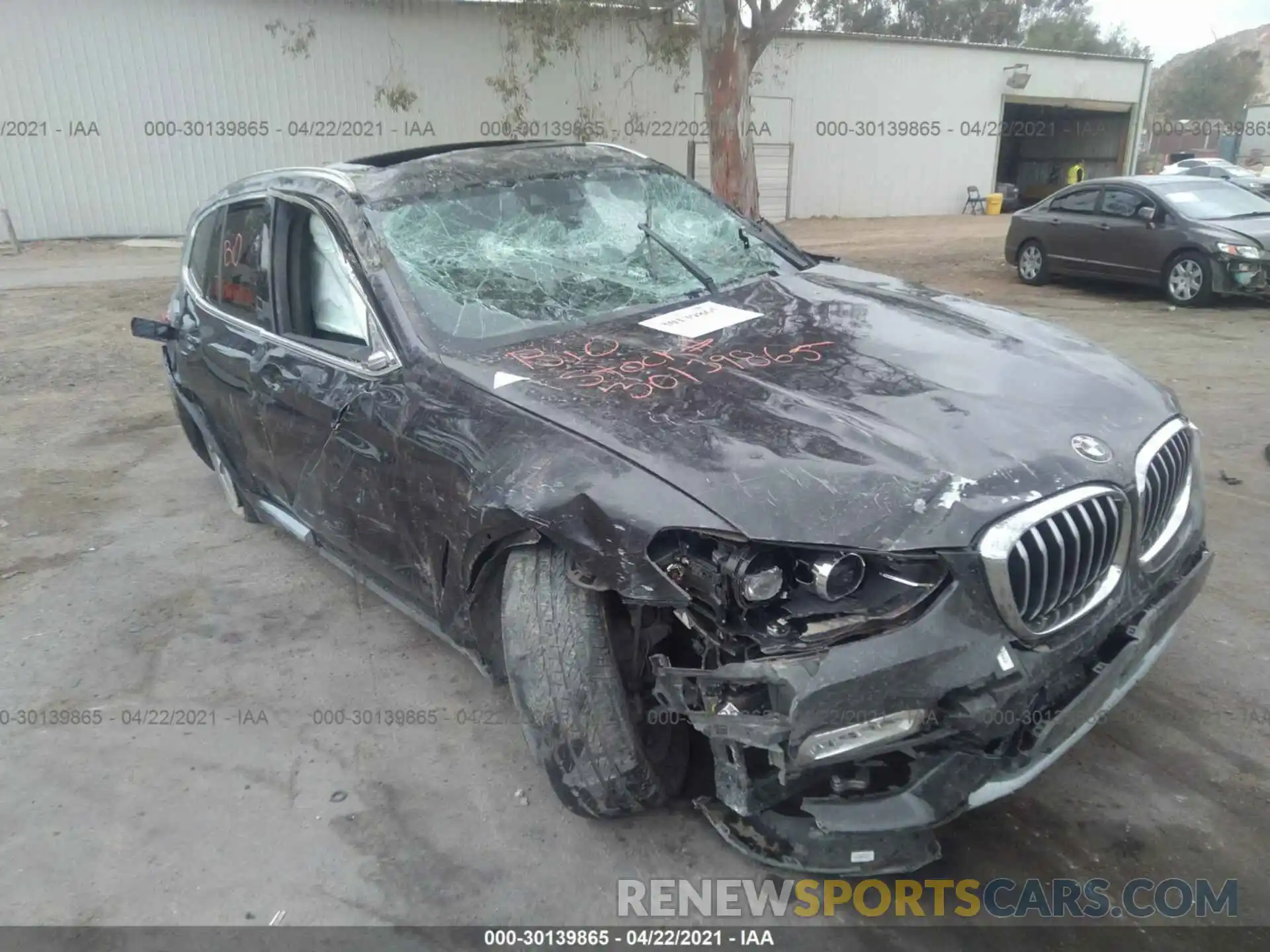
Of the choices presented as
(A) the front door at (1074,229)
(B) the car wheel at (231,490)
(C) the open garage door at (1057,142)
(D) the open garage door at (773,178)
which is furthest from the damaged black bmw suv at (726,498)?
(C) the open garage door at (1057,142)

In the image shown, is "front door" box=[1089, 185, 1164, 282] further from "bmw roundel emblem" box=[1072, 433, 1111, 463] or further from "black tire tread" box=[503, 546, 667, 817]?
"black tire tread" box=[503, 546, 667, 817]

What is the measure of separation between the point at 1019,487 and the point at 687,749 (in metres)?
1.23

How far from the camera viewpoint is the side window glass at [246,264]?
3.86m

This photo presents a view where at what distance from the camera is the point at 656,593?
2.25 m

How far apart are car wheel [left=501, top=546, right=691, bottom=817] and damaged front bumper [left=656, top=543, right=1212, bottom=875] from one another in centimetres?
21

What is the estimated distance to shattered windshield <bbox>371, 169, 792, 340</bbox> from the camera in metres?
3.25

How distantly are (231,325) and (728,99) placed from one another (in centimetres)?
1294

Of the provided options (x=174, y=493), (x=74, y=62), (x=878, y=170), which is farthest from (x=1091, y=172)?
(x=174, y=493)

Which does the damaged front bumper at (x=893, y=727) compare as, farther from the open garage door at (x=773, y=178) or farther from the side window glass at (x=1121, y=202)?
the open garage door at (x=773, y=178)

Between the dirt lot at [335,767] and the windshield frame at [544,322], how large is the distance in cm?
137

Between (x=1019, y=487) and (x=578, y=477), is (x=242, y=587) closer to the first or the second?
(x=578, y=477)

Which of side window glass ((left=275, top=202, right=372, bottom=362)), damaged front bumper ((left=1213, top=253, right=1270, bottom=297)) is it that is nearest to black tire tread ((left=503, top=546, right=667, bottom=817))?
side window glass ((left=275, top=202, right=372, bottom=362))

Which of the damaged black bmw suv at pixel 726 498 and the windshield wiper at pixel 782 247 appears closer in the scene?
the damaged black bmw suv at pixel 726 498

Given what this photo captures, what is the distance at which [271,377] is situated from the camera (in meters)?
3.70
